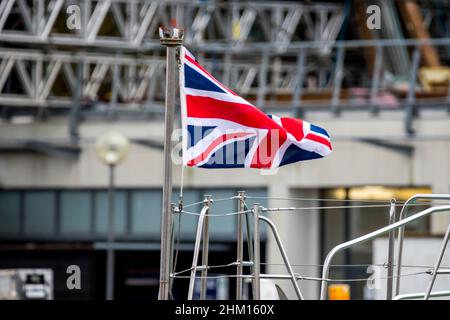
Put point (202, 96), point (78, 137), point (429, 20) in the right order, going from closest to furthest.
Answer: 1. point (202, 96)
2. point (78, 137)
3. point (429, 20)

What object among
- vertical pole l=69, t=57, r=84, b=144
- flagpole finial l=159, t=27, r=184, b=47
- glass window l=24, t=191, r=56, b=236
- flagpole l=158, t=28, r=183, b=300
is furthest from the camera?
glass window l=24, t=191, r=56, b=236

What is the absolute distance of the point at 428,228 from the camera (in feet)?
126

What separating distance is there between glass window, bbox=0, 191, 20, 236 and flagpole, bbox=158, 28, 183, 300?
31201 mm

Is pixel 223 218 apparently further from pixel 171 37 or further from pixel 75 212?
pixel 171 37

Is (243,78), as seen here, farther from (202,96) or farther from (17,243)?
(202,96)

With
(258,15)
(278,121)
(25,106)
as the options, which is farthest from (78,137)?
(278,121)

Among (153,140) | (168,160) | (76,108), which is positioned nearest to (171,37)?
(168,160)

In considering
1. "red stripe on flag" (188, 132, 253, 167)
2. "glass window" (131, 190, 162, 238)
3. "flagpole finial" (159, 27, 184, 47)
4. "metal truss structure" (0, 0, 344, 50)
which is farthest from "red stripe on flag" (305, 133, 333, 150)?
"glass window" (131, 190, 162, 238)

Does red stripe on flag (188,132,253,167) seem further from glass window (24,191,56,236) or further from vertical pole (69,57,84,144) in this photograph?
glass window (24,191,56,236)

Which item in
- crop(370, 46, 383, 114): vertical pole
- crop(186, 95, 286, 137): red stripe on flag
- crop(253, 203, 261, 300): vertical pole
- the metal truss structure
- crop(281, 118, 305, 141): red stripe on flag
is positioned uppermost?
the metal truss structure

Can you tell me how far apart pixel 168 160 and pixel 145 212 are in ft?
98.9

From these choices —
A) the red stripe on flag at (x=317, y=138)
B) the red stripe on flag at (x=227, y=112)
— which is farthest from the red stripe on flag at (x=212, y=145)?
the red stripe on flag at (x=317, y=138)

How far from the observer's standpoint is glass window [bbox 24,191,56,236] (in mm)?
43688
